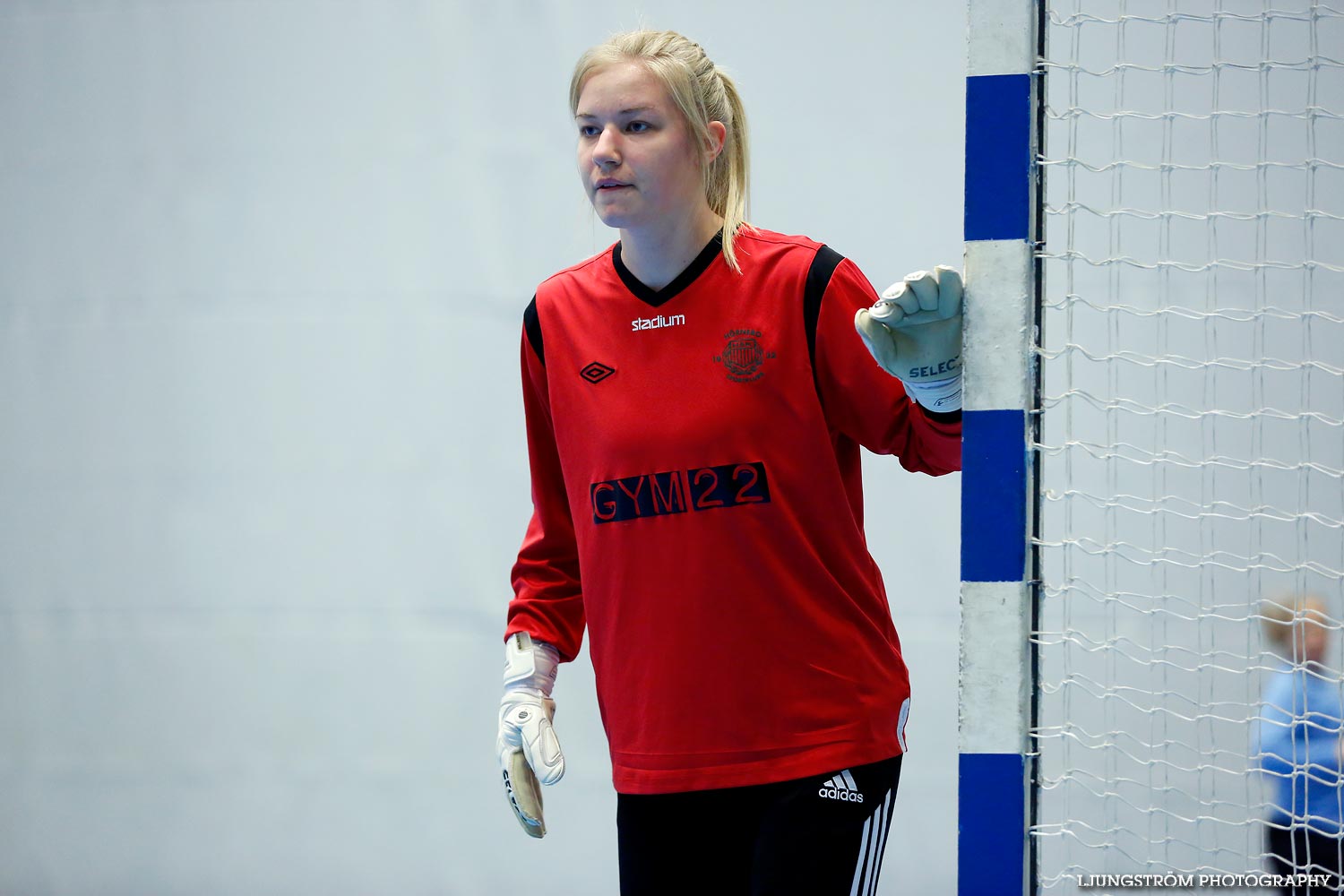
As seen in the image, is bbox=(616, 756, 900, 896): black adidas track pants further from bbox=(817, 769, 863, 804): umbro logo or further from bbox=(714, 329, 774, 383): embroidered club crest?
bbox=(714, 329, 774, 383): embroidered club crest

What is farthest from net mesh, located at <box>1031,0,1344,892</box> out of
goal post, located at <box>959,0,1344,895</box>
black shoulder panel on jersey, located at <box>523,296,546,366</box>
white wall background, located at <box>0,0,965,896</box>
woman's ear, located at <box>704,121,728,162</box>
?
black shoulder panel on jersey, located at <box>523,296,546,366</box>

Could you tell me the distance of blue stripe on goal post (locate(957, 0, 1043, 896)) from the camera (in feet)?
4.95

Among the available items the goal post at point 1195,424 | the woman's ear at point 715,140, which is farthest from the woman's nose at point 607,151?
the goal post at point 1195,424

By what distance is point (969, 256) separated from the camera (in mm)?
1520

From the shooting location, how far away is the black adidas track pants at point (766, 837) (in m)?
1.67

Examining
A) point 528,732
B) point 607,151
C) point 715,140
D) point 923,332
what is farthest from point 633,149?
point 528,732

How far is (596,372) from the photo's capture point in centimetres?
185

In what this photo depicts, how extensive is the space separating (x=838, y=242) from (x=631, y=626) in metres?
2.54

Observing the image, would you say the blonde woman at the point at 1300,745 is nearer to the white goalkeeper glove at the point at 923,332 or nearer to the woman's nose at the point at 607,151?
the white goalkeeper glove at the point at 923,332

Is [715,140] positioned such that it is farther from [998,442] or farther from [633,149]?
[998,442]

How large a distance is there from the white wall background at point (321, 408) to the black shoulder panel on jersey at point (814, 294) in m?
2.33

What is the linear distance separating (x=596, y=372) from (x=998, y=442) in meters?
0.59

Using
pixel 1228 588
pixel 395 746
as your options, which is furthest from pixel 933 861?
pixel 395 746

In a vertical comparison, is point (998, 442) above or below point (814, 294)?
below
